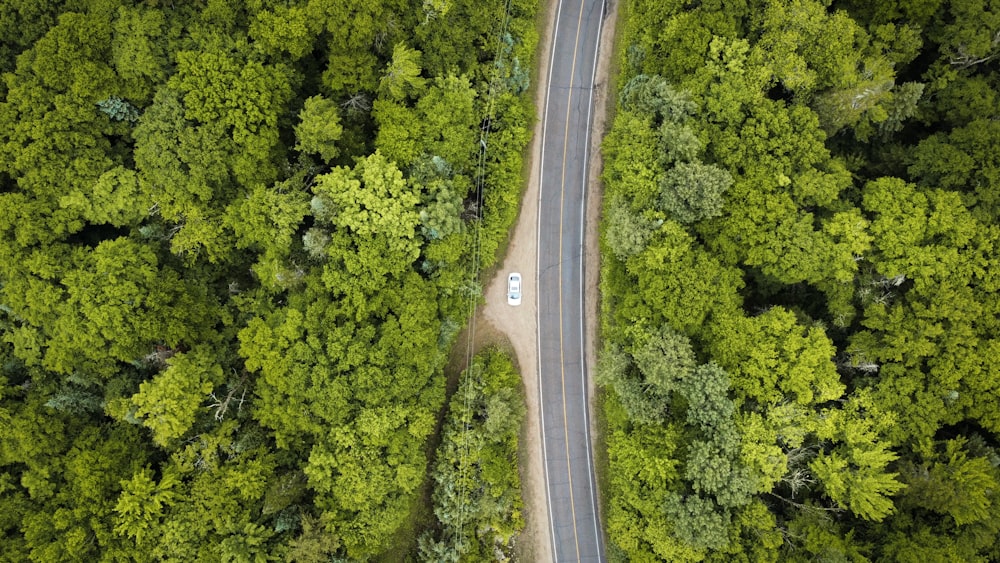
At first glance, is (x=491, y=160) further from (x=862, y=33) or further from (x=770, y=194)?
(x=862, y=33)

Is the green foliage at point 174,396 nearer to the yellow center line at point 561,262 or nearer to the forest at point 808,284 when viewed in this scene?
the yellow center line at point 561,262

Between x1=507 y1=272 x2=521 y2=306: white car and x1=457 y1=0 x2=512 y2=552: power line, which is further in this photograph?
x1=507 y1=272 x2=521 y2=306: white car

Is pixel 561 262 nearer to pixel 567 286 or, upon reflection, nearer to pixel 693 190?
pixel 567 286

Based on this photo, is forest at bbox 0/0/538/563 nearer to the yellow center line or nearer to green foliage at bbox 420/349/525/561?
green foliage at bbox 420/349/525/561

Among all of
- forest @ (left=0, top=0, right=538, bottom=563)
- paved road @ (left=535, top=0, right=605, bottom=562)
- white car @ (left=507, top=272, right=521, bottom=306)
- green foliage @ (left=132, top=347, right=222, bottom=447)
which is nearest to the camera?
green foliage @ (left=132, top=347, right=222, bottom=447)

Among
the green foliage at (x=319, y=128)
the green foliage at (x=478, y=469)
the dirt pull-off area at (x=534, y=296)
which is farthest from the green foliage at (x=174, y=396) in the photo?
the dirt pull-off area at (x=534, y=296)

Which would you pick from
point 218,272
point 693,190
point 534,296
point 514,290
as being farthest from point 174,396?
point 693,190

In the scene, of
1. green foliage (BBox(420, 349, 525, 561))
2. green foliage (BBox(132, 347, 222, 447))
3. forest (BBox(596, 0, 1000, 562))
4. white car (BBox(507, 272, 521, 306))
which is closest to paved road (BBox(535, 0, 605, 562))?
white car (BBox(507, 272, 521, 306))
